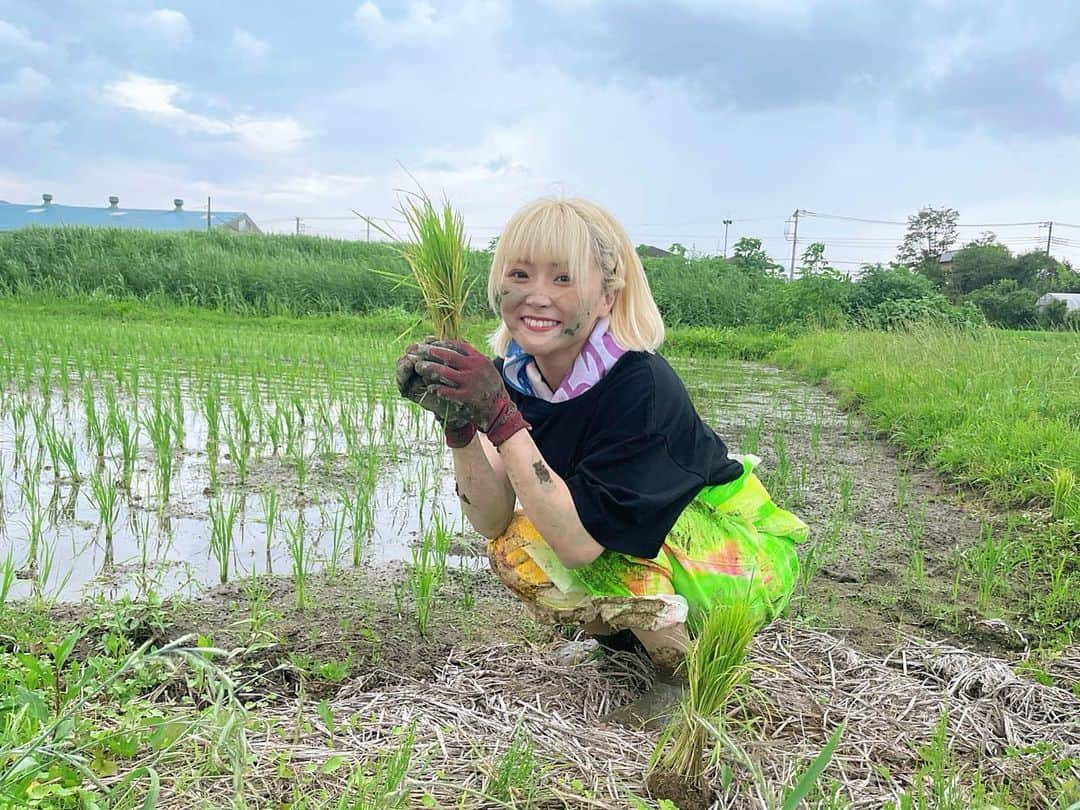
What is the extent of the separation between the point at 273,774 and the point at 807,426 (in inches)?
193

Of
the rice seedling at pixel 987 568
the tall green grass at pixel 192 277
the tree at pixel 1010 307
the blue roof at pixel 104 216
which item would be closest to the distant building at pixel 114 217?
the blue roof at pixel 104 216

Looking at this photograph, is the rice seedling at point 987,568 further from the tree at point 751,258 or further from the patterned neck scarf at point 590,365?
the tree at point 751,258

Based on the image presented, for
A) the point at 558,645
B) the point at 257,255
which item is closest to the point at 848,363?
the point at 558,645

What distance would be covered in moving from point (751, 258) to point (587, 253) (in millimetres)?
17846

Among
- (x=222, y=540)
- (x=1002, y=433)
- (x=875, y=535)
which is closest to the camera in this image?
(x=222, y=540)

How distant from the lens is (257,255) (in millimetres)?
17375

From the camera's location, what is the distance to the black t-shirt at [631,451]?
1.78 metres

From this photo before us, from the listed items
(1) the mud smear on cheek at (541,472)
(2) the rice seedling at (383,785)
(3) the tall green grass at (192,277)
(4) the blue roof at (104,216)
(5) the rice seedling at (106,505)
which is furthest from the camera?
(4) the blue roof at (104,216)

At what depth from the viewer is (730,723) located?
1.80 metres

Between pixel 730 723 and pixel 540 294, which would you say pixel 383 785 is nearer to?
pixel 730 723

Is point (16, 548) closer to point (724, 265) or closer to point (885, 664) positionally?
point (885, 664)

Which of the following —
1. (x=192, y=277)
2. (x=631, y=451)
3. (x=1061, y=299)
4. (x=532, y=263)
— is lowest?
(x=631, y=451)

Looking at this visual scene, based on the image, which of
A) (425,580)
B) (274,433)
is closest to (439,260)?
(425,580)

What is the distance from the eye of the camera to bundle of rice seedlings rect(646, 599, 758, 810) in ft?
4.91
